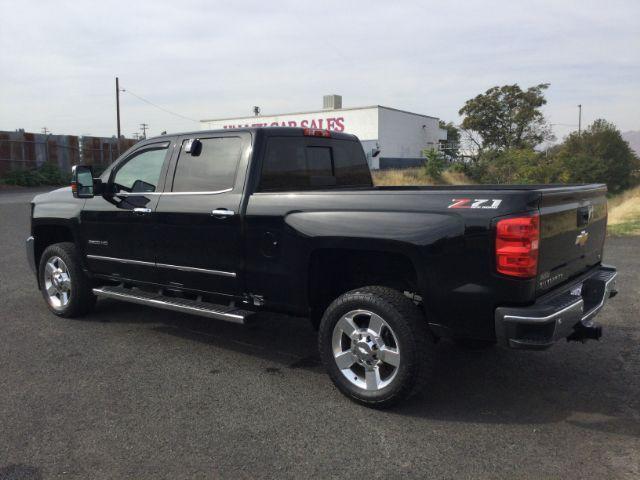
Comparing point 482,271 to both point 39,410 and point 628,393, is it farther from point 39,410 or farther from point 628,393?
point 39,410

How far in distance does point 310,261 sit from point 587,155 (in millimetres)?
44931

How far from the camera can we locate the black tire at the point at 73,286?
233 inches

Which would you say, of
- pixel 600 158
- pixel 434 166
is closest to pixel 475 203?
pixel 434 166

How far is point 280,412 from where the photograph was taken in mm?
3773

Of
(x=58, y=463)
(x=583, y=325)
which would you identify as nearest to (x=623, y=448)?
(x=583, y=325)

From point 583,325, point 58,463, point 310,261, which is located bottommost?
point 58,463


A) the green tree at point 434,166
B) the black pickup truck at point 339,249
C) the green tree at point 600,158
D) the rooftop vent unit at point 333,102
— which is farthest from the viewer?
the rooftop vent unit at point 333,102

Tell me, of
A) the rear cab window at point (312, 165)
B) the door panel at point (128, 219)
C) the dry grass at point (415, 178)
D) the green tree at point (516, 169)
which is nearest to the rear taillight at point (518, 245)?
the rear cab window at point (312, 165)

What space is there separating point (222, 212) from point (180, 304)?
0.96 m

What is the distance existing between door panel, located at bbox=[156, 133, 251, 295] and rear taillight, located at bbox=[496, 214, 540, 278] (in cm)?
205

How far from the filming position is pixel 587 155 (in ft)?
142

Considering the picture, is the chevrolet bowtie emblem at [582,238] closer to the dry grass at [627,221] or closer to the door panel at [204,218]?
the door panel at [204,218]

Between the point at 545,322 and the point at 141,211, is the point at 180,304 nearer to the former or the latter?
the point at 141,211

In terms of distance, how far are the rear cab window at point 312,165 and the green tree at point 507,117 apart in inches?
2074
